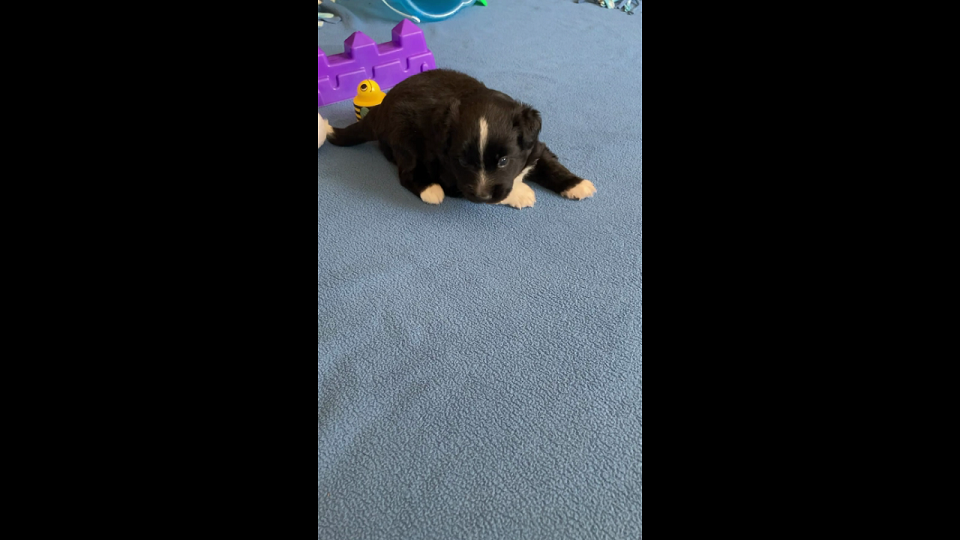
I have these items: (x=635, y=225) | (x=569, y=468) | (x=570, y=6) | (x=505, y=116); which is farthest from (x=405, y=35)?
(x=569, y=468)

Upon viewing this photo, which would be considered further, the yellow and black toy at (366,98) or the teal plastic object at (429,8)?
the teal plastic object at (429,8)

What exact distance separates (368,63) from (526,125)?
3.98 feet

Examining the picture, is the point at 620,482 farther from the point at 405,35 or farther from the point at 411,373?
the point at 405,35

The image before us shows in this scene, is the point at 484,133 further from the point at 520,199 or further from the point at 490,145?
the point at 520,199

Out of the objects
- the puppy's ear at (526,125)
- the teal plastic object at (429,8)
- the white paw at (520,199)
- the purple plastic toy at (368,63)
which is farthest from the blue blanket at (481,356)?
the teal plastic object at (429,8)

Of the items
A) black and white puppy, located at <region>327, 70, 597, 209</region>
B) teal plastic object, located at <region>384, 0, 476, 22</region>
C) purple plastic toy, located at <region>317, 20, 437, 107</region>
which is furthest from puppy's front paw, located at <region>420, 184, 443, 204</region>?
teal plastic object, located at <region>384, 0, 476, 22</region>

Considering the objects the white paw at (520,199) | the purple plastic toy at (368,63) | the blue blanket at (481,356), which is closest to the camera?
the blue blanket at (481,356)

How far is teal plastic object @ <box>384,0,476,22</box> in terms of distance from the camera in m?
4.05

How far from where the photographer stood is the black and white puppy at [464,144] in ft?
6.50

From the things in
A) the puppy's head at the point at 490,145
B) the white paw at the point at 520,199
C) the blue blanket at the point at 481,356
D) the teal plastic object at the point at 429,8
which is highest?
the puppy's head at the point at 490,145

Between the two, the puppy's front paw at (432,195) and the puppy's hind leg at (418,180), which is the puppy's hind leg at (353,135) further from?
the puppy's front paw at (432,195)

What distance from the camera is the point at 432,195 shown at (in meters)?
2.15

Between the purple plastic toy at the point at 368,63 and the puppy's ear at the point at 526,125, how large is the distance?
1.01 m

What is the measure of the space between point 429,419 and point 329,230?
A: 2.95 feet
